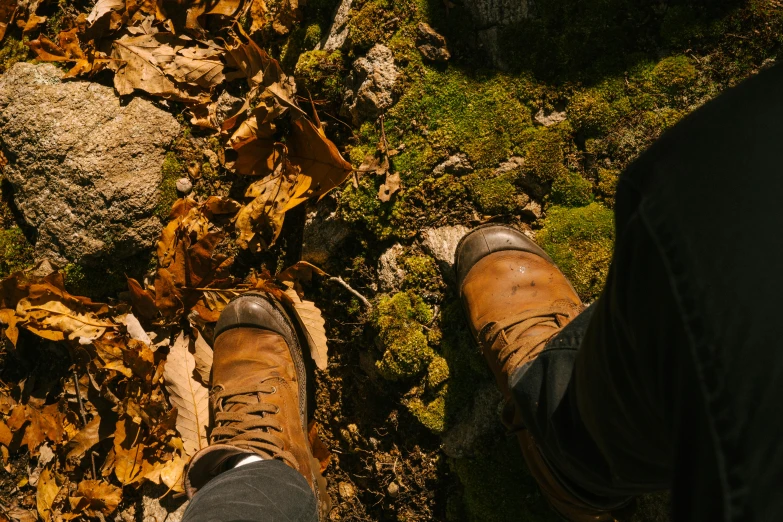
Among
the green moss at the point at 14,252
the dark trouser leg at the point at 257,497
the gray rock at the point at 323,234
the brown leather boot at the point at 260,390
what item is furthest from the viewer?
the green moss at the point at 14,252

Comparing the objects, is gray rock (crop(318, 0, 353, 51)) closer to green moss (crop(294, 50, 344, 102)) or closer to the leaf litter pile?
green moss (crop(294, 50, 344, 102))

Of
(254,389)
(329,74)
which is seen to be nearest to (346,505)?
(254,389)

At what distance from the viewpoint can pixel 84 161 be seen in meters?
3.06

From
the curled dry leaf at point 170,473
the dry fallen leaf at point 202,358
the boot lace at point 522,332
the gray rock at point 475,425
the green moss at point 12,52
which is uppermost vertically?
the green moss at point 12,52

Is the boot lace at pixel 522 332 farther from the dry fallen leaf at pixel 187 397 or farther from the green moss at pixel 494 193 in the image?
the dry fallen leaf at pixel 187 397

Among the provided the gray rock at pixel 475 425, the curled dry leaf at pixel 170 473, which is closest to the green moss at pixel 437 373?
the gray rock at pixel 475 425

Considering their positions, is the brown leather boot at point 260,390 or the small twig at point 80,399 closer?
→ the brown leather boot at point 260,390

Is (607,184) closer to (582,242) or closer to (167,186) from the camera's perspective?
(582,242)

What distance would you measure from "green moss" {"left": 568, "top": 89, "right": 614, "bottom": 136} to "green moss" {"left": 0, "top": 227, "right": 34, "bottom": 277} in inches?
129

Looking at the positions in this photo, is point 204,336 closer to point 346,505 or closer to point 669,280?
point 346,505

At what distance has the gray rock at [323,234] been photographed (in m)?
2.89

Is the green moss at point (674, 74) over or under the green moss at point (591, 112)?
over

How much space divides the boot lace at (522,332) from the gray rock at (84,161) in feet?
6.80

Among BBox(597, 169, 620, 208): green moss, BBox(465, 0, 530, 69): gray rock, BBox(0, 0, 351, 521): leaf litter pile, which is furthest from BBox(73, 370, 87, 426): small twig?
BBox(597, 169, 620, 208): green moss
